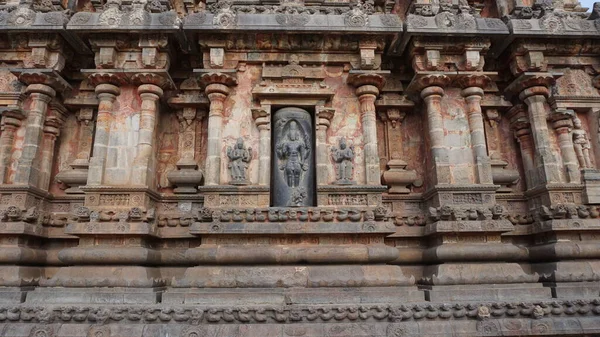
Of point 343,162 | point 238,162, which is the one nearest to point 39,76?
point 238,162

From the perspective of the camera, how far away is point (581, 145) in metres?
9.91

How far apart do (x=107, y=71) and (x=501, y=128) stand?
10.3m

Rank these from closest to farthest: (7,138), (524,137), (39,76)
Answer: (39,76) → (7,138) → (524,137)

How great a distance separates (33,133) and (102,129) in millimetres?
1789

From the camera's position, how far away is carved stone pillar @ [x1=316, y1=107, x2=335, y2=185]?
349 inches

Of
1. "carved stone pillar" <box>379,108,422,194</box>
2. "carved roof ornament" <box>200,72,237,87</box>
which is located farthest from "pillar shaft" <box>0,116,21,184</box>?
"carved stone pillar" <box>379,108,422,194</box>

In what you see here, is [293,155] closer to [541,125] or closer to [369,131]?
[369,131]

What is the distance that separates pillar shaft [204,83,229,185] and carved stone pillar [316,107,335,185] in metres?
2.27

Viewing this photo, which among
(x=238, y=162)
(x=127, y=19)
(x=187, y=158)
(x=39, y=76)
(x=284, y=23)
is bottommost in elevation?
(x=238, y=162)

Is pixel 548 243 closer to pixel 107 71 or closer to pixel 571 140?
pixel 571 140

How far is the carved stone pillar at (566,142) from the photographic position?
9438 millimetres

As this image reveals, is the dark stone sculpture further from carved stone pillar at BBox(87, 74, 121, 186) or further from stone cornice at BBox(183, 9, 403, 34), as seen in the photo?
carved stone pillar at BBox(87, 74, 121, 186)

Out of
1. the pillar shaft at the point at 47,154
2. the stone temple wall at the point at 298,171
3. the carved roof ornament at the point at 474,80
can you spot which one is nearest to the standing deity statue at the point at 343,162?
→ the stone temple wall at the point at 298,171

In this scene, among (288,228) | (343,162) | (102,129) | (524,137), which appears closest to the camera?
(288,228)
